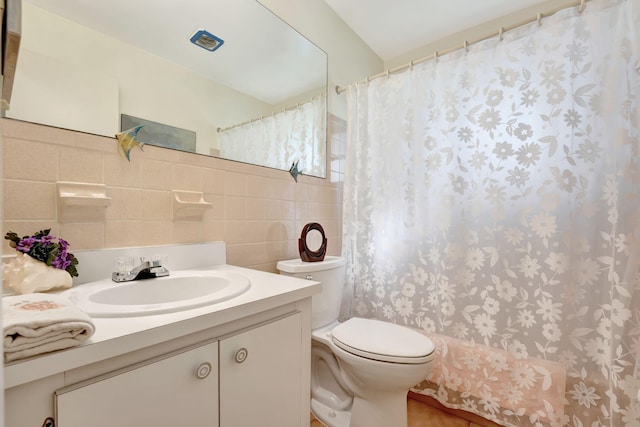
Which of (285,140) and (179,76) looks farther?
(285,140)

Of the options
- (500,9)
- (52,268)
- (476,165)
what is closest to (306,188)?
(476,165)

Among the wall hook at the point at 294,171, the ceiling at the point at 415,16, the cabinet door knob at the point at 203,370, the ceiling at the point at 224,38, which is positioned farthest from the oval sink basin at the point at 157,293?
the ceiling at the point at 415,16

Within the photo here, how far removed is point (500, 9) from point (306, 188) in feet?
5.47

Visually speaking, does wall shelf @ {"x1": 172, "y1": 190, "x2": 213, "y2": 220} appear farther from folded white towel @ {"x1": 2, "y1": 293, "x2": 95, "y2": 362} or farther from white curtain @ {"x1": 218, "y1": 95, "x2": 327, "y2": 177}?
folded white towel @ {"x1": 2, "y1": 293, "x2": 95, "y2": 362}

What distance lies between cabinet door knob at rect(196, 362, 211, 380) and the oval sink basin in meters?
0.13

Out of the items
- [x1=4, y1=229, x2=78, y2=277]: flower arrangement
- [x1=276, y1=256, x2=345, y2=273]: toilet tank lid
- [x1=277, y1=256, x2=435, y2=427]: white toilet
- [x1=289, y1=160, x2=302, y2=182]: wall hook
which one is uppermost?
[x1=289, y1=160, x2=302, y2=182]: wall hook

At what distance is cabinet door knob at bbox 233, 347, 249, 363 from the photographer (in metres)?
0.71

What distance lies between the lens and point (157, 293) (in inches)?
35.7

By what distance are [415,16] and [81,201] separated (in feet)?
6.83

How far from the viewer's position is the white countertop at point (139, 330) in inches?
17.7

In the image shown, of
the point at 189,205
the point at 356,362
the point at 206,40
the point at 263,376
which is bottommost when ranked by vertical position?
the point at 356,362

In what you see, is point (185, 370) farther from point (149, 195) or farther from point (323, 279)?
point (323, 279)

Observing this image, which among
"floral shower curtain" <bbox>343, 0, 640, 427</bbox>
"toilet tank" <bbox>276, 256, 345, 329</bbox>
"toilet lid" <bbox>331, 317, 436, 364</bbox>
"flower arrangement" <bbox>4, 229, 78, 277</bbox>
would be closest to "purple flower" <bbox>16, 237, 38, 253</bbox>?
"flower arrangement" <bbox>4, 229, 78, 277</bbox>

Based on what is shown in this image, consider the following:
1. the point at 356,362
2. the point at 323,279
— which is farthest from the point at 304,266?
the point at 356,362
